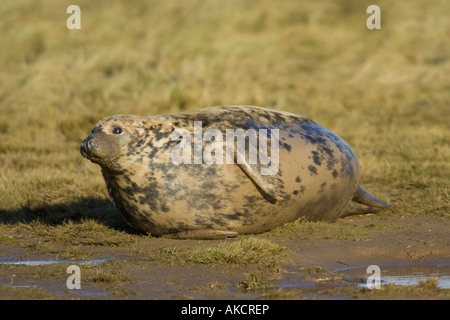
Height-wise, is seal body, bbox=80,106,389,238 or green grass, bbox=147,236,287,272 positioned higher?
seal body, bbox=80,106,389,238

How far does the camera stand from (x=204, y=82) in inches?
496

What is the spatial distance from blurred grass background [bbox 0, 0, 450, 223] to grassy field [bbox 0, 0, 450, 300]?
3 cm

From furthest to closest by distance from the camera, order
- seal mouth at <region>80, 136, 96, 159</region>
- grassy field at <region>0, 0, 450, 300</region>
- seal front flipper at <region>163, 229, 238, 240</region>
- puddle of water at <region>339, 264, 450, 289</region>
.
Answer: grassy field at <region>0, 0, 450, 300</region>
seal front flipper at <region>163, 229, 238, 240</region>
seal mouth at <region>80, 136, 96, 159</region>
puddle of water at <region>339, 264, 450, 289</region>

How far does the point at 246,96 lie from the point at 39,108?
117 inches

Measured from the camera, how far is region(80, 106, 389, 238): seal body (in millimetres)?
6004

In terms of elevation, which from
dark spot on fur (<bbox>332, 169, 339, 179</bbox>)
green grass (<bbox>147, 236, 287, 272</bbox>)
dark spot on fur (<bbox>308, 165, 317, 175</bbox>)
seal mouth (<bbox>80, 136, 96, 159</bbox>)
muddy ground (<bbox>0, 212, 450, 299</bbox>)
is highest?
seal mouth (<bbox>80, 136, 96, 159</bbox>)

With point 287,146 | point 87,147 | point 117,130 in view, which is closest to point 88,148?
point 87,147

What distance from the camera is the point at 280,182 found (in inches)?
240

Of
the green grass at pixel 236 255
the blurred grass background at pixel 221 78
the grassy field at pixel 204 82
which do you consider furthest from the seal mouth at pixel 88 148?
the blurred grass background at pixel 221 78

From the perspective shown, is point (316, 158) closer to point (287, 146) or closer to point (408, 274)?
point (287, 146)

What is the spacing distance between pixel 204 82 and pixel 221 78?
1.81ft

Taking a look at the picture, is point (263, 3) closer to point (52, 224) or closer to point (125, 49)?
point (125, 49)

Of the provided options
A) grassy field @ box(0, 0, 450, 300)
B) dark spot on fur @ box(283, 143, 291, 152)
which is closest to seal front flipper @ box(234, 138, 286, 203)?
dark spot on fur @ box(283, 143, 291, 152)

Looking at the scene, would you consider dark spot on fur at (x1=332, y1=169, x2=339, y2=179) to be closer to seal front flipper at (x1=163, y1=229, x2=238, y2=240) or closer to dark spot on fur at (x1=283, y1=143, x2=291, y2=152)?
dark spot on fur at (x1=283, y1=143, x2=291, y2=152)
